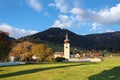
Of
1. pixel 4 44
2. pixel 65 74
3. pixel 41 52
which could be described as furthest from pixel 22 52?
pixel 65 74

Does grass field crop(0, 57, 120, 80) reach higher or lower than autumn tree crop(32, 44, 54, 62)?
lower

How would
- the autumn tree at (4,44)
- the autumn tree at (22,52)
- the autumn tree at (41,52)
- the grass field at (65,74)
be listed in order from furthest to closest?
the autumn tree at (22,52), the autumn tree at (41,52), the autumn tree at (4,44), the grass field at (65,74)

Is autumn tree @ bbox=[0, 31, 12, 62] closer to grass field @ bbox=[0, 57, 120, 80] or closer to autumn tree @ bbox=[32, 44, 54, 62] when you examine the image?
grass field @ bbox=[0, 57, 120, 80]

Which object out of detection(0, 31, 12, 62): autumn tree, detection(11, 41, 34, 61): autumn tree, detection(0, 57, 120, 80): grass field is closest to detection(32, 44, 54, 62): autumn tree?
detection(11, 41, 34, 61): autumn tree

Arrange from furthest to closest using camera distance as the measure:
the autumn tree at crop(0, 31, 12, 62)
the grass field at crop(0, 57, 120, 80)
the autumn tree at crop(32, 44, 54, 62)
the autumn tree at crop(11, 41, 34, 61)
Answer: the autumn tree at crop(11, 41, 34, 61)
the autumn tree at crop(32, 44, 54, 62)
the autumn tree at crop(0, 31, 12, 62)
the grass field at crop(0, 57, 120, 80)

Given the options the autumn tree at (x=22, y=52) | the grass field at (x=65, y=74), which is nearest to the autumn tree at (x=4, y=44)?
the grass field at (x=65, y=74)

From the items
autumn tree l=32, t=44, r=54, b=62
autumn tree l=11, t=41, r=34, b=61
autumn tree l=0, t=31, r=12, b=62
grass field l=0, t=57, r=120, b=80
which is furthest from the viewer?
autumn tree l=11, t=41, r=34, b=61

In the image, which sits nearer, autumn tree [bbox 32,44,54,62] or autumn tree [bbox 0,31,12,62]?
autumn tree [bbox 0,31,12,62]

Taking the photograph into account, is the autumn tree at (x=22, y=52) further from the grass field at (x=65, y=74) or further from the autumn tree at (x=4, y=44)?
the grass field at (x=65, y=74)

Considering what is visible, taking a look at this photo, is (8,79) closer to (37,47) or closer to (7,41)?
(7,41)

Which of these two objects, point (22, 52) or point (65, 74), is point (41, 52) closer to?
point (22, 52)

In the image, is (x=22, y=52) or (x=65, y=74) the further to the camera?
(x=22, y=52)

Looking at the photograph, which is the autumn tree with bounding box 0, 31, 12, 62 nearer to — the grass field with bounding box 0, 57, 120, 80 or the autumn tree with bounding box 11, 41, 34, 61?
the grass field with bounding box 0, 57, 120, 80

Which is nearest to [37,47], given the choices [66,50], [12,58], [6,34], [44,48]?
[44,48]
